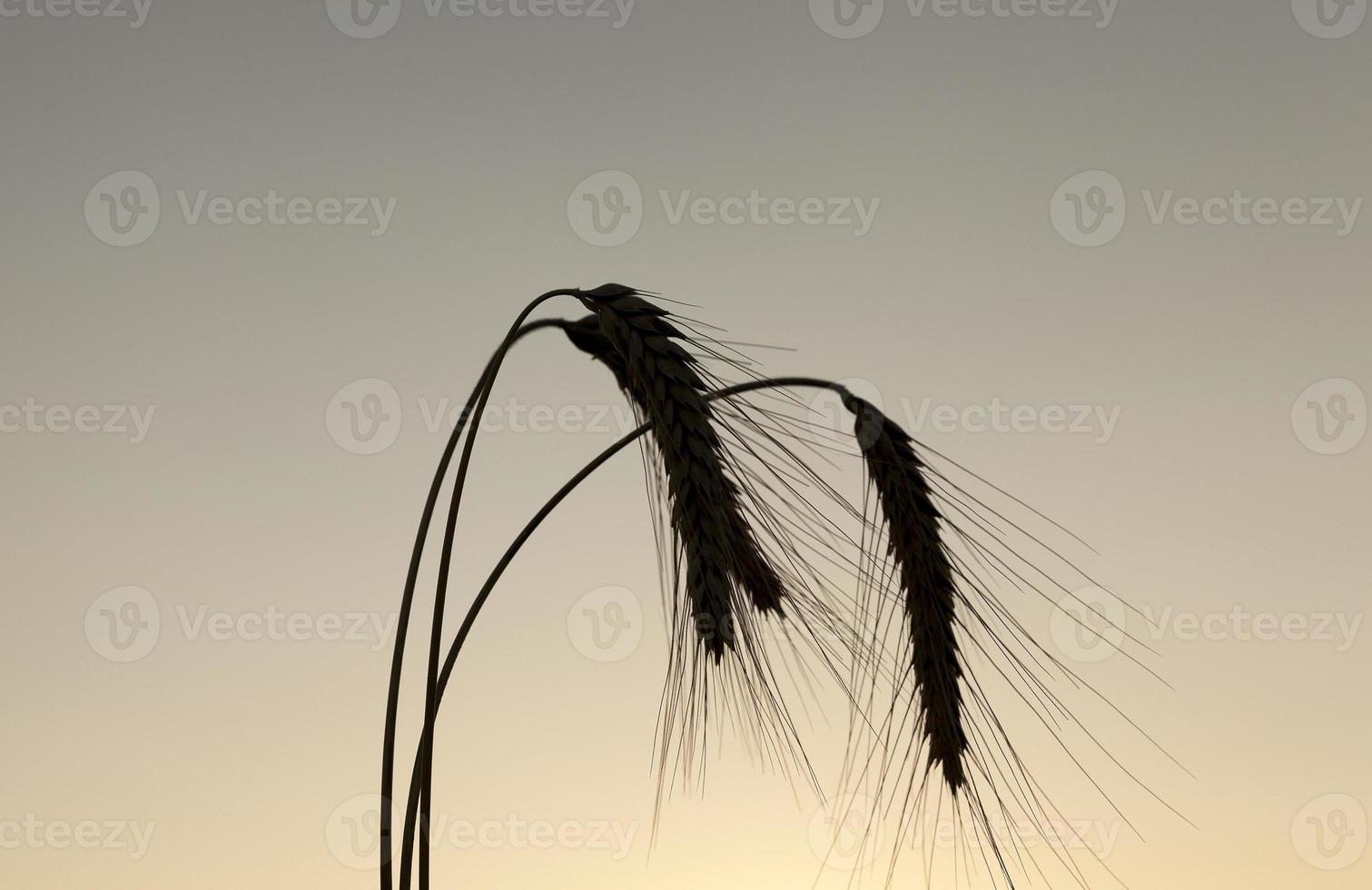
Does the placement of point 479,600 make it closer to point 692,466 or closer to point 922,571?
point 692,466

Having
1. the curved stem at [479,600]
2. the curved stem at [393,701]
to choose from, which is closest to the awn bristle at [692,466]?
the curved stem at [479,600]

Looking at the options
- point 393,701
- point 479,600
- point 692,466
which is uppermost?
point 692,466

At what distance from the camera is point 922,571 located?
1.13 m

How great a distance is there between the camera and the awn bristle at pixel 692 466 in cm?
90

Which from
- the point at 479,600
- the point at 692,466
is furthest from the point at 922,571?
the point at 479,600

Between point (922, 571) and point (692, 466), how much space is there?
0.36m

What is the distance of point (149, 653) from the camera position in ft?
9.47

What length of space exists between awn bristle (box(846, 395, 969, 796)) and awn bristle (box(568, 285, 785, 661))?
0.19 m

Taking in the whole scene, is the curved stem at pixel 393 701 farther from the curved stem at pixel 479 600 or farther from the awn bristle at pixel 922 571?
the awn bristle at pixel 922 571

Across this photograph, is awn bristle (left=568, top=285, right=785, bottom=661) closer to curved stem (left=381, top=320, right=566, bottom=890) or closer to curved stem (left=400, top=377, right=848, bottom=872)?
curved stem (left=400, top=377, right=848, bottom=872)

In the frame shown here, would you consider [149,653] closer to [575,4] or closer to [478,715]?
[478,715]

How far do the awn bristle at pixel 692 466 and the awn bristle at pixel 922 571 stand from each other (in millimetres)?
188

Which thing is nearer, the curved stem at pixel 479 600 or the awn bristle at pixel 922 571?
the curved stem at pixel 479 600

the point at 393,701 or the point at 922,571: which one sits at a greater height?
the point at 922,571
